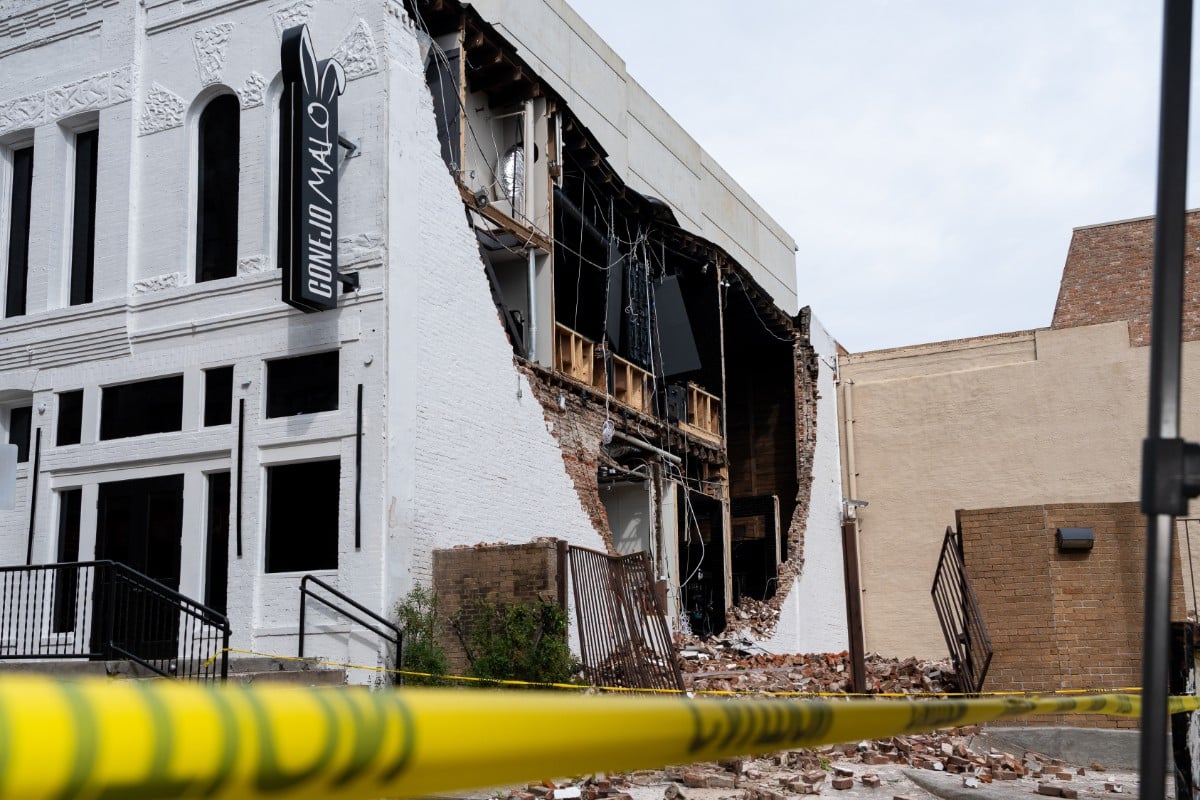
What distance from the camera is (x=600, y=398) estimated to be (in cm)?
2130

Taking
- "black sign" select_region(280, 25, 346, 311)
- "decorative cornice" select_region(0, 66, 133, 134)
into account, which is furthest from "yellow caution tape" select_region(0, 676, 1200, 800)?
"decorative cornice" select_region(0, 66, 133, 134)

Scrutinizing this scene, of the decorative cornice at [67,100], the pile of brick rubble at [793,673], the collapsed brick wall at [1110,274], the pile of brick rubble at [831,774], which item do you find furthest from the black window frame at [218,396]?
the collapsed brick wall at [1110,274]

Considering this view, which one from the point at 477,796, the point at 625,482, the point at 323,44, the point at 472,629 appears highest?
the point at 323,44

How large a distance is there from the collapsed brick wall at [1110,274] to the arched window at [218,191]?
66.5 ft

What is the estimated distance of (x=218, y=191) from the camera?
1798 centimetres

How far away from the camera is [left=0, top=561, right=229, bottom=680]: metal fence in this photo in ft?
44.3

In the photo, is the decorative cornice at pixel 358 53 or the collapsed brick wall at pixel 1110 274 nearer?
the decorative cornice at pixel 358 53

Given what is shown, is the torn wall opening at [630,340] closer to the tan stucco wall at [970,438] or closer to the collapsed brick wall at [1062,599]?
the tan stucco wall at [970,438]

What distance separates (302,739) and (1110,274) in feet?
103

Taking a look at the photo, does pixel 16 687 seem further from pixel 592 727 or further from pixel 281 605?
pixel 281 605

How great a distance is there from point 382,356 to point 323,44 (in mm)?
4772

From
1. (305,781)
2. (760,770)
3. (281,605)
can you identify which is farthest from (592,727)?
(281,605)

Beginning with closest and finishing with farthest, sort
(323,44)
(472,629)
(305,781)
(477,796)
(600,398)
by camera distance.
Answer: (305,781)
(477,796)
(472,629)
(323,44)
(600,398)

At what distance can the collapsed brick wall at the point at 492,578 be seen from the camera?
14.8 metres
